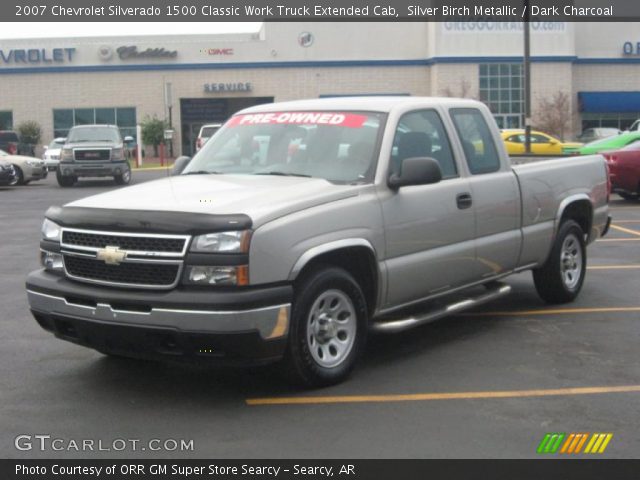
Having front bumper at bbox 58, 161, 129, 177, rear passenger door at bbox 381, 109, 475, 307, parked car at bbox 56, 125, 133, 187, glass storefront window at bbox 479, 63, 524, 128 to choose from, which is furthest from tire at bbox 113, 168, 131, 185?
glass storefront window at bbox 479, 63, 524, 128

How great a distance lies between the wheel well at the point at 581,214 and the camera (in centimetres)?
893

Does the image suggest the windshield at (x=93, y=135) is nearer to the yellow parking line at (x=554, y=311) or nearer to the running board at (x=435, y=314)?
the yellow parking line at (x=554, y=311)

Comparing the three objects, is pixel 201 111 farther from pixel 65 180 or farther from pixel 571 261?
pixel 571 261

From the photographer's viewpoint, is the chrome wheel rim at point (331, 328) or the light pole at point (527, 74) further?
the light pole at point (527, 74)

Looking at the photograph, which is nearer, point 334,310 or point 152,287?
point 152,287

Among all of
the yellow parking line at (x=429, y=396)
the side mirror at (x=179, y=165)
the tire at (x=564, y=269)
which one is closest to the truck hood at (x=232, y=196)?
the side mirror at (x=179, y=165)

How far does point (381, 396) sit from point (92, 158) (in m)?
22.4

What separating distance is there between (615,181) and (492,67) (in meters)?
39.4

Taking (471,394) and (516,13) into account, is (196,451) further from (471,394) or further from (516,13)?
(516,13)

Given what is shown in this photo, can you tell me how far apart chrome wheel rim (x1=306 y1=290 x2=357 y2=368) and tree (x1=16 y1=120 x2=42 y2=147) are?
53.3m

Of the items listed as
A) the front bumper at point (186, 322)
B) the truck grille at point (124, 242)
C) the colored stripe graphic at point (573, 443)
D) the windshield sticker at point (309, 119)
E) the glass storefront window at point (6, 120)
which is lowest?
the colored stripe graphic at point (573, 443)

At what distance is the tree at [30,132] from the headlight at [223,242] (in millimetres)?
53666

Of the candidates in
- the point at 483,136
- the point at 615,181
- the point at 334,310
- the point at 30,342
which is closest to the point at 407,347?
the point at 334,310

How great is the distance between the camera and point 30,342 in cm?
744
